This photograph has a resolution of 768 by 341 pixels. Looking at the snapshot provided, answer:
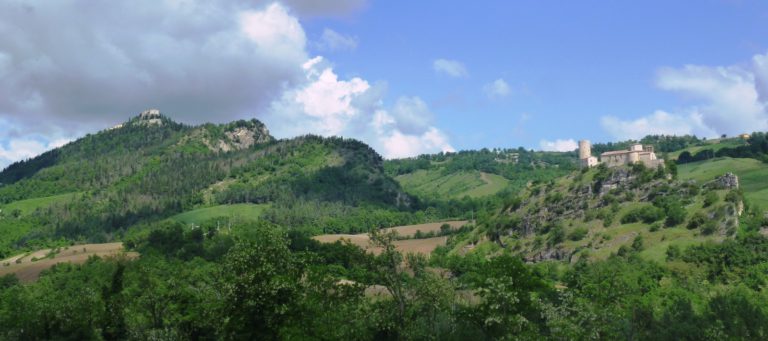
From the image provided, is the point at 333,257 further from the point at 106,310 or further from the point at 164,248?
the point at 106,310

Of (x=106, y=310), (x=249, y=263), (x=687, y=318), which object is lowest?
(x=687, y=318)

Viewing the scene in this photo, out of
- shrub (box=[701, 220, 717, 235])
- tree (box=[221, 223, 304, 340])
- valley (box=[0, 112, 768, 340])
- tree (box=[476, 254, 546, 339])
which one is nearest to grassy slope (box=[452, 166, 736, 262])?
valley (box=[0, 112, 768, 340])

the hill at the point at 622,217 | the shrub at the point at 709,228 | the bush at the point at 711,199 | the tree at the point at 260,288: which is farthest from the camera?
the bush at the point at 711,199

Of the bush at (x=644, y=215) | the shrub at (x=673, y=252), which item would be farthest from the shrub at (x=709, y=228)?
the bush at (x=644, y=215)

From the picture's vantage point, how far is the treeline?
4462 cm

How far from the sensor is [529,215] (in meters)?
194

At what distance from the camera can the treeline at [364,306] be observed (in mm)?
44625

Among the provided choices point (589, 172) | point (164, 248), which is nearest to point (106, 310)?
point (164, 248)

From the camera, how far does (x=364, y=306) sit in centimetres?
5053

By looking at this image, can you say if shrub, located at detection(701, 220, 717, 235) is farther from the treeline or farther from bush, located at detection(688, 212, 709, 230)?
the treeline

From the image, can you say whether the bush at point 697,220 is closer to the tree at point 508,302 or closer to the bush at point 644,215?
the bush at point 644,215

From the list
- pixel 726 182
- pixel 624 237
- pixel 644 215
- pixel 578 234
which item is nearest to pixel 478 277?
pixel 624 237

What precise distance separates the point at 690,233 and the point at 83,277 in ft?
457

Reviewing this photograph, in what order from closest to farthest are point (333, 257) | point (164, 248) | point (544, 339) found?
point (544, 339) < point (333, 257) < point (164, 248)
